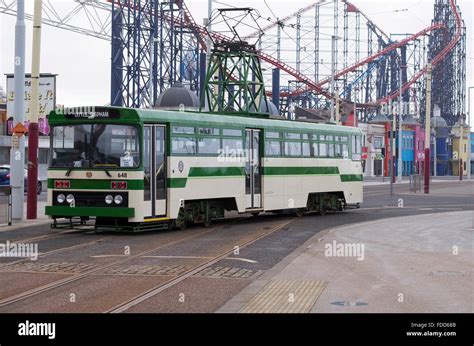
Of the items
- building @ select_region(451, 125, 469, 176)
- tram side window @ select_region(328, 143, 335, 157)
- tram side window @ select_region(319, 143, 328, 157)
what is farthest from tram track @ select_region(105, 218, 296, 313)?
building @ select_region(451, 125, 469, 176)

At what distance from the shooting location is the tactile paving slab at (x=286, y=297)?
10.4 meters

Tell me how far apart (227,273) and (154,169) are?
7.70 m

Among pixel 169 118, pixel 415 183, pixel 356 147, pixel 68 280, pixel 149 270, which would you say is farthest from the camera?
pixel 415 183

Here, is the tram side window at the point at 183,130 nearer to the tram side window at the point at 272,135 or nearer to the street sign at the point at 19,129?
the tram side window at the point at 272,135

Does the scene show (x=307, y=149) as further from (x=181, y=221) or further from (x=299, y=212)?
(x=181, y=221)

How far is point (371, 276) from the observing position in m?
13.7

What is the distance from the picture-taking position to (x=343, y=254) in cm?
1695

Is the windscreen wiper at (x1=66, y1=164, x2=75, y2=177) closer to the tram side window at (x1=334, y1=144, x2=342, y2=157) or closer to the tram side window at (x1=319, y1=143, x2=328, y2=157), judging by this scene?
the tram side window at (x1=319, y1=143, x2=328, y2=157)

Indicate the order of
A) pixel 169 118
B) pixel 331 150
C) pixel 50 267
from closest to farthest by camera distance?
pixel 50 267
pixel 169 118
pixel 331 150

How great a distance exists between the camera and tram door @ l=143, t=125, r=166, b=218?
21.1 m

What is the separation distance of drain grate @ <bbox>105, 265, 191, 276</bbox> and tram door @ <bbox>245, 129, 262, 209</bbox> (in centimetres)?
1051

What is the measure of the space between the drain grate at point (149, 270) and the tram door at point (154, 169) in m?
6.31

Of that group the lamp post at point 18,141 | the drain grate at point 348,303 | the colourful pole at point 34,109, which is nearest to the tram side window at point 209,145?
the colourful pole at point 34,109

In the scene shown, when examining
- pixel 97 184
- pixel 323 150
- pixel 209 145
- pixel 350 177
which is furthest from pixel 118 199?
pixel 350 177
